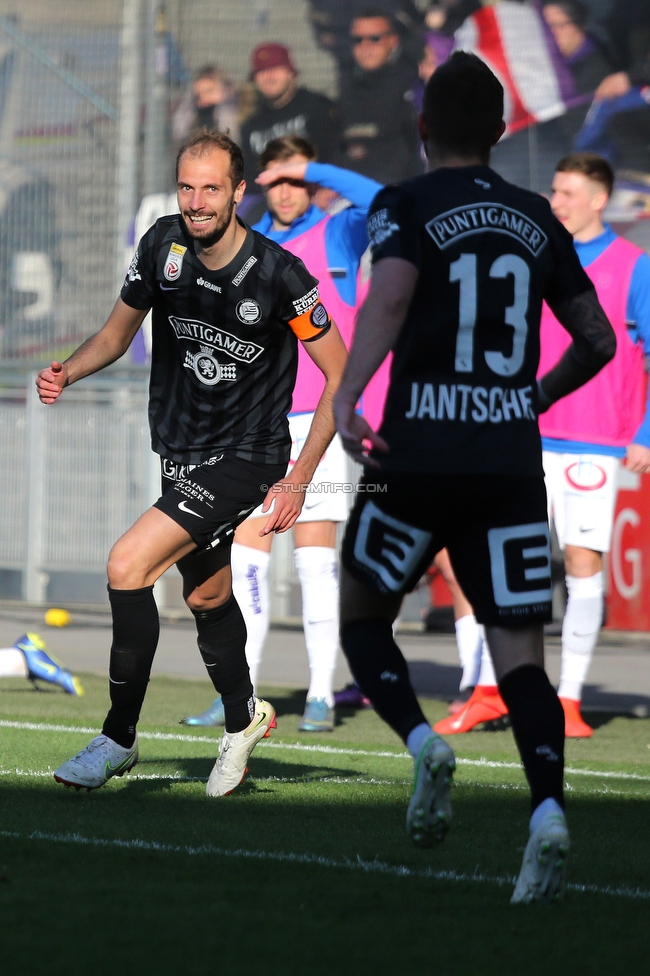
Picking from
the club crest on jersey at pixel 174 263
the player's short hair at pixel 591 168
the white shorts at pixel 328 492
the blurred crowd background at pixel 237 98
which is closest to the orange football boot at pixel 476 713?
the white shorts at pixel 328 492

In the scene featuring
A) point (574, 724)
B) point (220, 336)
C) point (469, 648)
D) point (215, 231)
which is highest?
point (215, 231)

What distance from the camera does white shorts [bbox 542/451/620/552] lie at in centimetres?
729

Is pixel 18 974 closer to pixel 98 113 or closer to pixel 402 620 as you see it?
pixel 402 620

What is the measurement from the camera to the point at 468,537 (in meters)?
3.76

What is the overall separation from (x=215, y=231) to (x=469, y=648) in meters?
3.30

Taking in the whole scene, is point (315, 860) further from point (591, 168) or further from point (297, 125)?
point (297, 125)

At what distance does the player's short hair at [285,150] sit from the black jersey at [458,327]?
12.3 feet

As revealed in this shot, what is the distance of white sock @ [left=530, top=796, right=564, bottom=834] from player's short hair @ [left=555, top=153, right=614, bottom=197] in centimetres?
446

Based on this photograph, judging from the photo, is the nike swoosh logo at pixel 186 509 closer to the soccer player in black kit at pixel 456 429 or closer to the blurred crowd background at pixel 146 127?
the soccer player in black kit at pixel 456 429

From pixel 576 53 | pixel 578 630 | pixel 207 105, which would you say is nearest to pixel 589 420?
pixel 578 630

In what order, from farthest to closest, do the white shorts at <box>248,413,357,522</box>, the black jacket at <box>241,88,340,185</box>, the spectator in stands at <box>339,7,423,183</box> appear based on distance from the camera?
the black jacket at <box>241,88,340,185</box>
the spectator in stands at <box>339,7,423,183</box>
the white shorts at <box>248,413,357,522</box>

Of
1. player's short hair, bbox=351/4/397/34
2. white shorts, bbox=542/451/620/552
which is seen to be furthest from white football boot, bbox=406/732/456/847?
player's short hair, bbox=351/4/397/34

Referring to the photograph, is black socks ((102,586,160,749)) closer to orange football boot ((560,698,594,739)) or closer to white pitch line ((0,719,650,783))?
white pitch line ((0,719,650,783))

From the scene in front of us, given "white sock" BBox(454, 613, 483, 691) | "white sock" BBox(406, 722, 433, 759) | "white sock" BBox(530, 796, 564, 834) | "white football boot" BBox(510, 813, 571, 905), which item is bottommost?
"white sock" BBox(454, 613, 483, 691)
